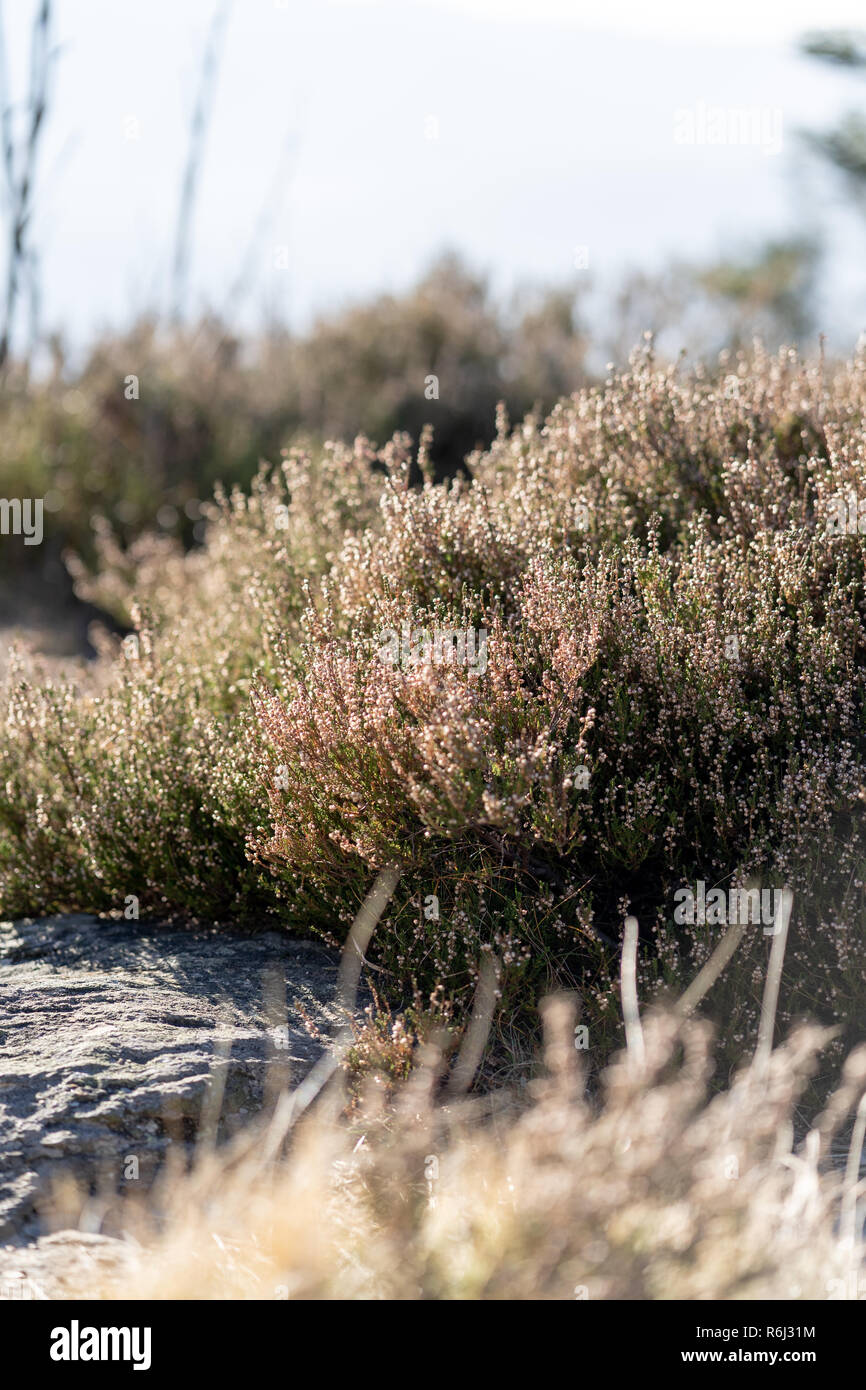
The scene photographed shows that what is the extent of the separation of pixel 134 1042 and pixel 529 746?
4.16 ft

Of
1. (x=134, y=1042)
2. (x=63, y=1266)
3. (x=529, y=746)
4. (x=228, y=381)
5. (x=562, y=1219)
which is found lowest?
(x=63, y=1266)

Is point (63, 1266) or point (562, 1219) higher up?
point (562, 1219)

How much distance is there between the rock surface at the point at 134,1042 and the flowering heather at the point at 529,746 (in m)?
0.21

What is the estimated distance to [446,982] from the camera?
3.29m

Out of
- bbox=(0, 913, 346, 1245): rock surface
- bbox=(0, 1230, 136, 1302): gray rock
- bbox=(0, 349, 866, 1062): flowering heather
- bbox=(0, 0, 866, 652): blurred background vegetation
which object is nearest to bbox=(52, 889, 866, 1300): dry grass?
bbox=(0, 1230, 136, 1302): gray rock

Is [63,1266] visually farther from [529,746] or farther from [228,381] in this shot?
[228,381]

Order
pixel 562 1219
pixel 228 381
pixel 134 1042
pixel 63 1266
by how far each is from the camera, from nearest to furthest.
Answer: pixel 562 1219 → pixel 63 1266 → pixel 134 1042 → pixel 228 381

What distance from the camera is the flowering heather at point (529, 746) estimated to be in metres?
3.20

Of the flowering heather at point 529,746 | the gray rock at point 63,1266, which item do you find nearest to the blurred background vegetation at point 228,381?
the flowering heather at point 529,746

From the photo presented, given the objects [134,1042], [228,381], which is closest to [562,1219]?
[134,1042]

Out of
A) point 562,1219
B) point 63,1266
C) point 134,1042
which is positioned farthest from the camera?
point 134,1042

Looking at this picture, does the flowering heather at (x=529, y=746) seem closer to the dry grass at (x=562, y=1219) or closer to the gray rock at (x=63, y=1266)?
the dry grass at (x=562, y=1219)

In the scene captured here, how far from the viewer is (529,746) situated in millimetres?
3066

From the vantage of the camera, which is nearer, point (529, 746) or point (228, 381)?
point (529, 746)
